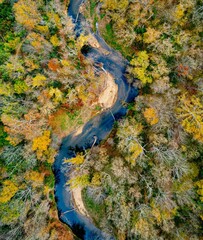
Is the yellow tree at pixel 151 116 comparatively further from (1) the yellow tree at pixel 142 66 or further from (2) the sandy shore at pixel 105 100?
(2) the sandy shore at pixel 105 100

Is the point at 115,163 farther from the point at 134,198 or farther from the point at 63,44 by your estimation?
the point at 63,44

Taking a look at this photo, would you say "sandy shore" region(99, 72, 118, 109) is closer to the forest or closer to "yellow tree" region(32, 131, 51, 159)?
the forest

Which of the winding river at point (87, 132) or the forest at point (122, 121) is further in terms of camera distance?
the winding river at point (87, 132)

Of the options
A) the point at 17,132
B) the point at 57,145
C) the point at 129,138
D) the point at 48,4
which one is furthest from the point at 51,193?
the point at 48,4

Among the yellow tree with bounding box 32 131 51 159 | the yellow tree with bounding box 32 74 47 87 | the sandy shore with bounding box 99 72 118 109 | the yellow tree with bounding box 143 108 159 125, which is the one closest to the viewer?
the yellow tree with bounding box 143 108 159 125

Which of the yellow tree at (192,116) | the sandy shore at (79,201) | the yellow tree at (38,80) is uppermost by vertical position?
the yellow tree at (192,116)

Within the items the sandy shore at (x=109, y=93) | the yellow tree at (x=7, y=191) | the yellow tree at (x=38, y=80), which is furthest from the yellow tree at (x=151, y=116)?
the yellow tree at (x=7, y=191)

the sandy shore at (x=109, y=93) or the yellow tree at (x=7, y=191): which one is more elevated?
the sandy shore at (x=109, y=93)

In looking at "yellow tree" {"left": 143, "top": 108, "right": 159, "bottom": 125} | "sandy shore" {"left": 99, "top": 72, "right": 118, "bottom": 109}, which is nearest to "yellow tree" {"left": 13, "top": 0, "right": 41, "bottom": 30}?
"sandy shore" {"left": 99, "top": 72, "right": 118, "bottom": 109}
